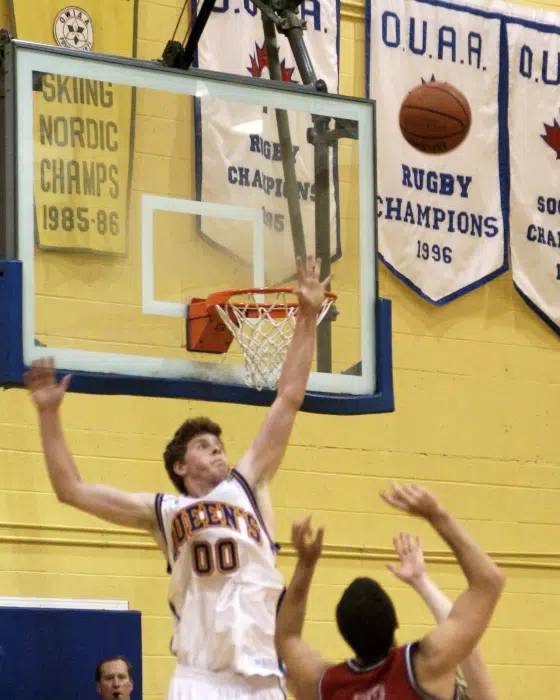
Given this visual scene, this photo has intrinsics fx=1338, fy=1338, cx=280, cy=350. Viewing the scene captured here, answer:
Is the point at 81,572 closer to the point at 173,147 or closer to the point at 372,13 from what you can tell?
the point at 173,147

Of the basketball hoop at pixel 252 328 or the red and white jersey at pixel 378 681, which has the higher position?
the basketball hoop at pixel 252 328

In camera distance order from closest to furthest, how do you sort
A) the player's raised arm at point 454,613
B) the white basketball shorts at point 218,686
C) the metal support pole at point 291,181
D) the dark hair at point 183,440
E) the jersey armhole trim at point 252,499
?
1. the player's raised arm at point 454,613
2. the white basketball shorts at point 218,686
3. the jersey armhole trim at point 252,499
4. the dark hair at point 183,440
5. the metal support pole at point 291,181

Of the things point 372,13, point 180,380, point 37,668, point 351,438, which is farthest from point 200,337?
point 372,13

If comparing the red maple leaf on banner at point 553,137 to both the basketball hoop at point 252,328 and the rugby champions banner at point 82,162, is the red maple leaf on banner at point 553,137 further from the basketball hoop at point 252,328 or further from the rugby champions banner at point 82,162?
Answer: the rugby champions banner at point 82,162

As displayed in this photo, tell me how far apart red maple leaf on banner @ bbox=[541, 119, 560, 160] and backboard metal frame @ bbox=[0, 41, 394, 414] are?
3.07 m

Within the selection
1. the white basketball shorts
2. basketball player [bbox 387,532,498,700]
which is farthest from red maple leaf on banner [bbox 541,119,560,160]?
basketball player [bbox 387,532,498,700]

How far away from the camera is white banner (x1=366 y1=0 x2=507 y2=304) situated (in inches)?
329

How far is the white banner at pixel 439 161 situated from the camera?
27.4 ft

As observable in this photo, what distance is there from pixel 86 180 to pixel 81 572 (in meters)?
2.47

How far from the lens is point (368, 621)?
2914 millimetres

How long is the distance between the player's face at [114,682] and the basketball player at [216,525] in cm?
220

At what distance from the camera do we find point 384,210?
831 cm

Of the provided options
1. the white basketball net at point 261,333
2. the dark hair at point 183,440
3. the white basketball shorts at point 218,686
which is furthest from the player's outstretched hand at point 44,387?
the white basketball net at point 261,333

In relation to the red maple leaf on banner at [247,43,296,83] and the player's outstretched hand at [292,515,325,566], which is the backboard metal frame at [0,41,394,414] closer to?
the red maple leaf on banner at [247,43,296,83]
